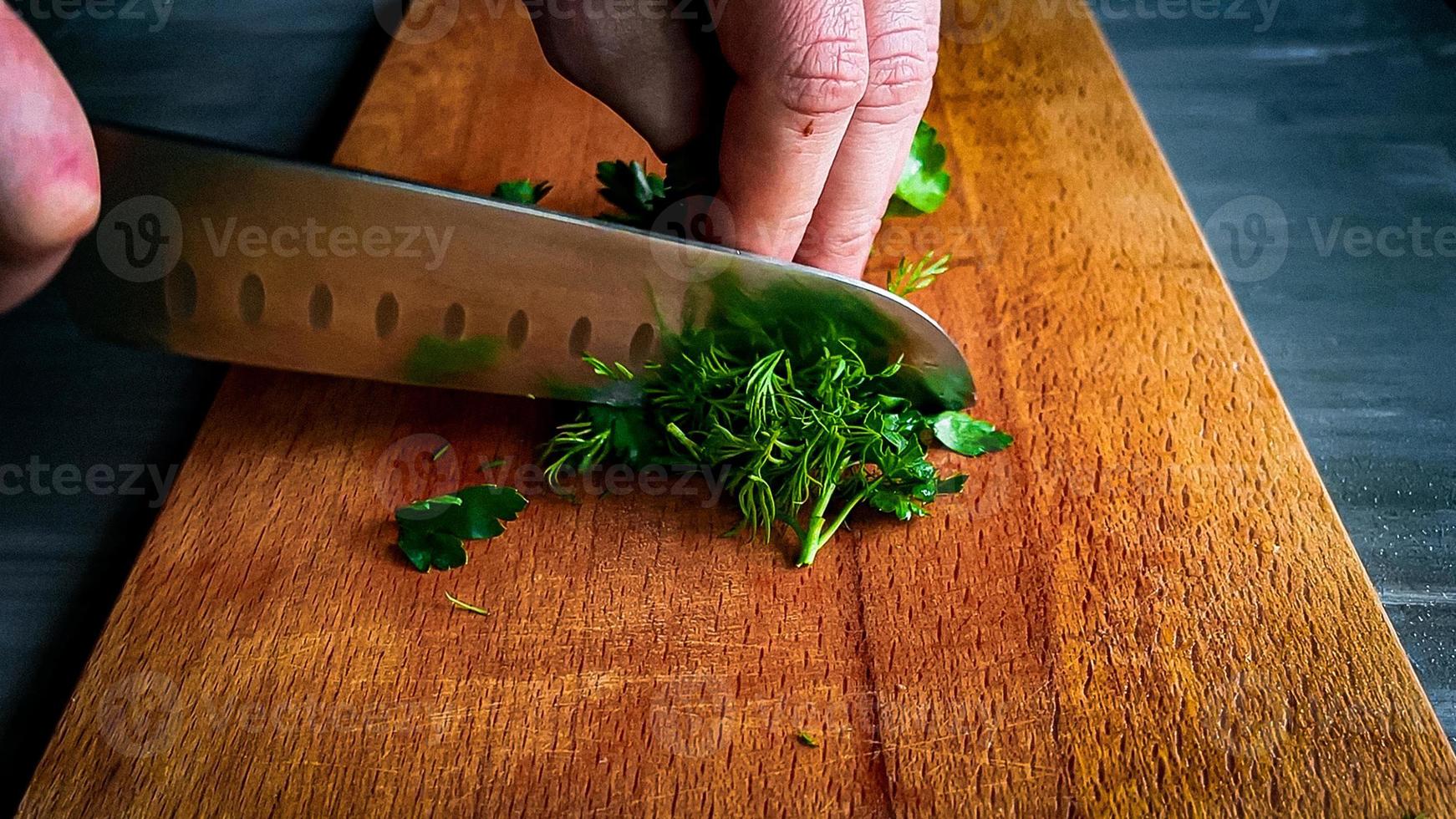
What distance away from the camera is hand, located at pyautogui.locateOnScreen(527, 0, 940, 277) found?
4.49 feet

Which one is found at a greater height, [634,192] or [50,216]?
[50,216]

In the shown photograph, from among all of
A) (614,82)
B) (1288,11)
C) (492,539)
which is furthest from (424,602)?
(1288,11)

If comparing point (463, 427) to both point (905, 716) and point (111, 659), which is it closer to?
point (111, 659)

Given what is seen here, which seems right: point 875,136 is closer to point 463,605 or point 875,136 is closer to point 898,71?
point 898,71

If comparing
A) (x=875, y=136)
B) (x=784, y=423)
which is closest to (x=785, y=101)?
(x=875, y=136)

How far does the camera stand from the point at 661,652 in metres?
1.32

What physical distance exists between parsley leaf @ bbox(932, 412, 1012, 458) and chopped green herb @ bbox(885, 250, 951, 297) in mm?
290

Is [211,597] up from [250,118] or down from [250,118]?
up

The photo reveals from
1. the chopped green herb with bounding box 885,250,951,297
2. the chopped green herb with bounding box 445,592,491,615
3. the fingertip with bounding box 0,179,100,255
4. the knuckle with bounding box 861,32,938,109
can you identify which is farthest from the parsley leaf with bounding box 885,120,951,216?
the fingertip with bounding box 0,179,100,255

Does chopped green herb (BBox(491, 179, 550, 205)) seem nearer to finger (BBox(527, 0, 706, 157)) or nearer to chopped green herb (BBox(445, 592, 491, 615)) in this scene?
finger (BBox(527, 0, 706, 157))

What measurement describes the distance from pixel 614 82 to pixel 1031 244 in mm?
740

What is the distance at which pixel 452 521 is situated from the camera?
1422mm

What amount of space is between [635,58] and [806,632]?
77 cm

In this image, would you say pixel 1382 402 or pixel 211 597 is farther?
pixel 1382 402
